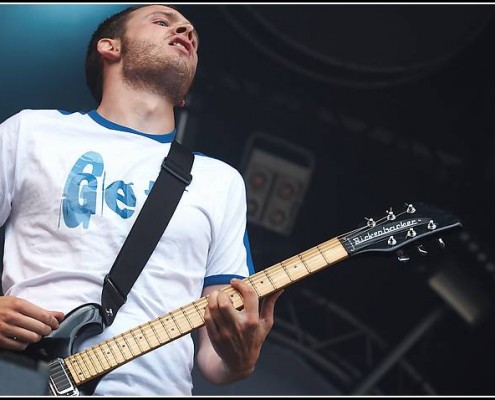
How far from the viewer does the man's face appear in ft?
8.09

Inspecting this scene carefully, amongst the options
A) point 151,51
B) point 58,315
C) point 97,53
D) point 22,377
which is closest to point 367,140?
point 97,53

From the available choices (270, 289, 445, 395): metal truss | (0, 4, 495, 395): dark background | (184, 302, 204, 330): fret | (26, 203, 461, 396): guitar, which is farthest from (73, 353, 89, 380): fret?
(270, 289, 445, 395): metal truss

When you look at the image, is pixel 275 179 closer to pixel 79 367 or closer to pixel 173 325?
pixel 173 325

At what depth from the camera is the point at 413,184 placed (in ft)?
13.6

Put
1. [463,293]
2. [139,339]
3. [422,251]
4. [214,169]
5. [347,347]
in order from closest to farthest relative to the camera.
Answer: [139,339], [422,251], [214,169], [463,293], [347,347]

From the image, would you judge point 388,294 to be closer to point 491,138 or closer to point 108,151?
point 491,138

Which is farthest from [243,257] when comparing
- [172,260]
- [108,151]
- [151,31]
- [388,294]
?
[388,294]

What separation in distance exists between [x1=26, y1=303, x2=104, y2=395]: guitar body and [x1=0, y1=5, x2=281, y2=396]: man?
0.10ft

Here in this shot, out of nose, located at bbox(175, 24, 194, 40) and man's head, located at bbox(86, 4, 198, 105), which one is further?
nose, located at bbox(175, 24, 194, 40)

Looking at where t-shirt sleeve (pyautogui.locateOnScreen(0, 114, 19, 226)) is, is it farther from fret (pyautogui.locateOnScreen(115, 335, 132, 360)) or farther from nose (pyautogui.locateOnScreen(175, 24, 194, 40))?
nose (pyautogui.locateOnScreen(175, 24, 194, 40))

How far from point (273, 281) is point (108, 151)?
0.54 meters

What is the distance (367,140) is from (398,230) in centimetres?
203

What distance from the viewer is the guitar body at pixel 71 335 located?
1.90 metres

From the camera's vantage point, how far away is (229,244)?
2.27m
